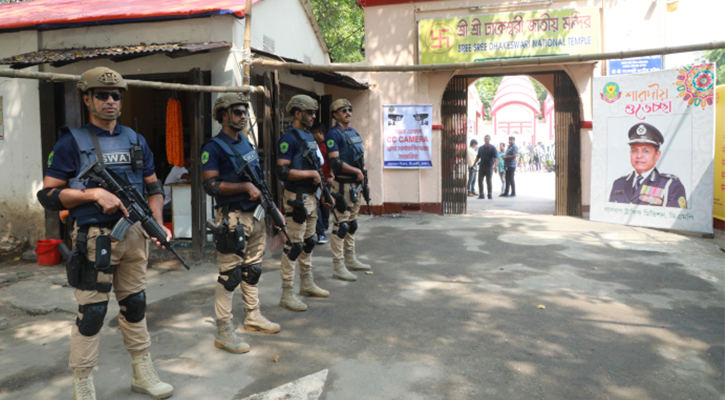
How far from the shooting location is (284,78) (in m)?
8.20

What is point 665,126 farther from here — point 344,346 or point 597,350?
point 344,346

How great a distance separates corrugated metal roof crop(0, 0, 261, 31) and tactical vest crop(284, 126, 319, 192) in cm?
247

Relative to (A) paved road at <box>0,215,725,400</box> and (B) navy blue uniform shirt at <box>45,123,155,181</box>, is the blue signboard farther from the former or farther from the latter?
(B) navy blue uniform shirt at <box>45,123,155,181</box>

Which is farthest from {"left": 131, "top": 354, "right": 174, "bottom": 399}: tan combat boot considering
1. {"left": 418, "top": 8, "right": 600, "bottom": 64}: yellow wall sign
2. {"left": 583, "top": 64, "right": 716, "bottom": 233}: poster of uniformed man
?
{"left": 418, "top": 8, "right": 600, "bottom": 64}: yellow wall sign

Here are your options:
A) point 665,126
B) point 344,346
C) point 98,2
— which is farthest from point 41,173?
point 665,126

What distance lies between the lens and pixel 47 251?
6.80m

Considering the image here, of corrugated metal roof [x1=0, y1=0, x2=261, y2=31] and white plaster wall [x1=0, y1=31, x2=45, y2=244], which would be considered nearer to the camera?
corrugated metal roof [x1=0, y1=0, x2=261, y2=31]

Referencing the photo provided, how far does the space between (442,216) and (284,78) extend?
445cm

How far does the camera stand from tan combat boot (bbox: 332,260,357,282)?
5816mm

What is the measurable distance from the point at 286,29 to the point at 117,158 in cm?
638

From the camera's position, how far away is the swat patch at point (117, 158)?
297cm

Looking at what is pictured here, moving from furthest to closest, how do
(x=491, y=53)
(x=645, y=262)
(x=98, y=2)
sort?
(x=491, y=53)
(x=98, y=2)
(x=645, y=262)

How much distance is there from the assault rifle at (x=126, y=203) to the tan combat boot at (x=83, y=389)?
0.83 m

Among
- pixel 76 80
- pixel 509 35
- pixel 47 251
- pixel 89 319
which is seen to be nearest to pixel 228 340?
pixel 89 319
